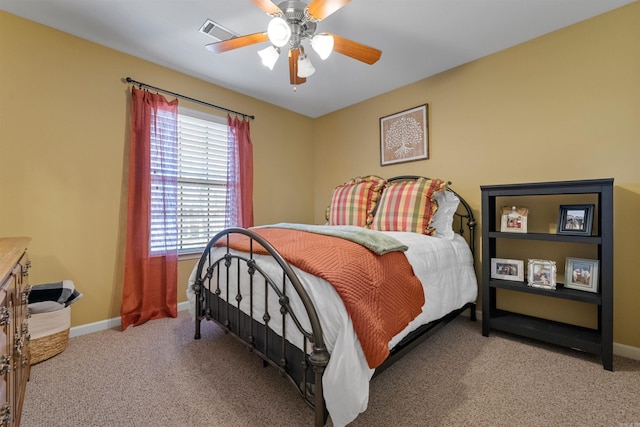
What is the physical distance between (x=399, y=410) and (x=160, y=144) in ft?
8.95

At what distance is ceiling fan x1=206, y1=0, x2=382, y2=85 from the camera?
4.90ft

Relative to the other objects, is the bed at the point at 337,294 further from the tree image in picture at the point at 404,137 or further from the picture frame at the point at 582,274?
the tree image in picture at the point at 404,137

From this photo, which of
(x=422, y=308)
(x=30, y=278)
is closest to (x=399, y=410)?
(x=422, y=308)

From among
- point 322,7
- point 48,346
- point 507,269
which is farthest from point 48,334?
point 507,269

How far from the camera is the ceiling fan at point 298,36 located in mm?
1492

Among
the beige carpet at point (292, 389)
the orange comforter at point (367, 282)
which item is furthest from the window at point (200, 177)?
the orange comforter at point (367, 282)

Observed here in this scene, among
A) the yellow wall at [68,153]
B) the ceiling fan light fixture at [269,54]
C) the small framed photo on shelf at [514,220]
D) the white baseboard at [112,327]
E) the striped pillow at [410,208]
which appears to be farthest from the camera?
the striped pillow at [410,208]

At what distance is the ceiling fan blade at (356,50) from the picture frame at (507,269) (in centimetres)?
182

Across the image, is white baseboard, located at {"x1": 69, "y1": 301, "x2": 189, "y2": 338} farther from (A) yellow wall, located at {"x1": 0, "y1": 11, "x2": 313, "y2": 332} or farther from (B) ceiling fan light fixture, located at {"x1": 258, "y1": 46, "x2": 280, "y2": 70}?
(B) ceiling fan light fixture, located at {"x1": 258, "y1": 46, "x2": 280, "y2": 70}

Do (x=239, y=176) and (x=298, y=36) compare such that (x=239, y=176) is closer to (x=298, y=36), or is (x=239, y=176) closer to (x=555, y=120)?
(x=298, y=36)

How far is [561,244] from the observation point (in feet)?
6.95

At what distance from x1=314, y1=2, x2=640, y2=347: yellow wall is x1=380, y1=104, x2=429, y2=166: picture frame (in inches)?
2.7

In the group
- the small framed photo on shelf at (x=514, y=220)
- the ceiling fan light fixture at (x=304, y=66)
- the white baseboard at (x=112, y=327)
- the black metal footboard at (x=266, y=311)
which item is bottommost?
the white baseboard at (x=112, y=327)

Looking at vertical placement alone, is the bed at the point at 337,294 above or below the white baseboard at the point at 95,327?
above
